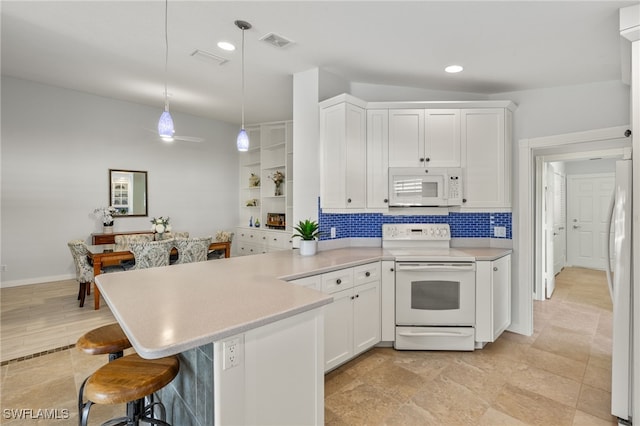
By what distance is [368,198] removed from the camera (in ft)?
10.7

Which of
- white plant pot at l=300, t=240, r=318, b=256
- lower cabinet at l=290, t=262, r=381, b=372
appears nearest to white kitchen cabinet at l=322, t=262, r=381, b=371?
lower cabinet at l=290, t=262, r=381, b=372

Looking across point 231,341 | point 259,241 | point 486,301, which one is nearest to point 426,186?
point 486,301

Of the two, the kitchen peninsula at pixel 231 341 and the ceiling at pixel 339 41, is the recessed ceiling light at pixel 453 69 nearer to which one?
the ceiling at pixel 339 41

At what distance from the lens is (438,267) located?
9.34 feet

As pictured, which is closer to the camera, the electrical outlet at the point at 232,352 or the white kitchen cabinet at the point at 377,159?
the electrical outlet at the point at 232,352

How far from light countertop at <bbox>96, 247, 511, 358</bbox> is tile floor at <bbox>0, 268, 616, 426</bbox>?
3.08 ft

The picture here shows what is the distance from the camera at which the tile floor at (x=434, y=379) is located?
6.86ft

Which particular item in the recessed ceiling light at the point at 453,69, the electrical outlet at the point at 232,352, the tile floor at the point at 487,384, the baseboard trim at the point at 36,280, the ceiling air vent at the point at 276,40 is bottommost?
the tile floor at the point at 487,384

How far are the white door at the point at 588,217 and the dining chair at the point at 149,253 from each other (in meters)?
7.96

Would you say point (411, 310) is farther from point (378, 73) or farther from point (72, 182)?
point (72, 182)

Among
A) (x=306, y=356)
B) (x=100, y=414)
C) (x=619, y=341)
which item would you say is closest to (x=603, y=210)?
(x=619, y=341)

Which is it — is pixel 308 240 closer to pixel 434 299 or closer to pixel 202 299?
pixel 434 299

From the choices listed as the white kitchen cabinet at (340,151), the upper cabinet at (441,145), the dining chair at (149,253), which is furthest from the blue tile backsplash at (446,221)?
the dining chair at (149,253)

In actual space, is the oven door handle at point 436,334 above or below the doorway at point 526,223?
below
